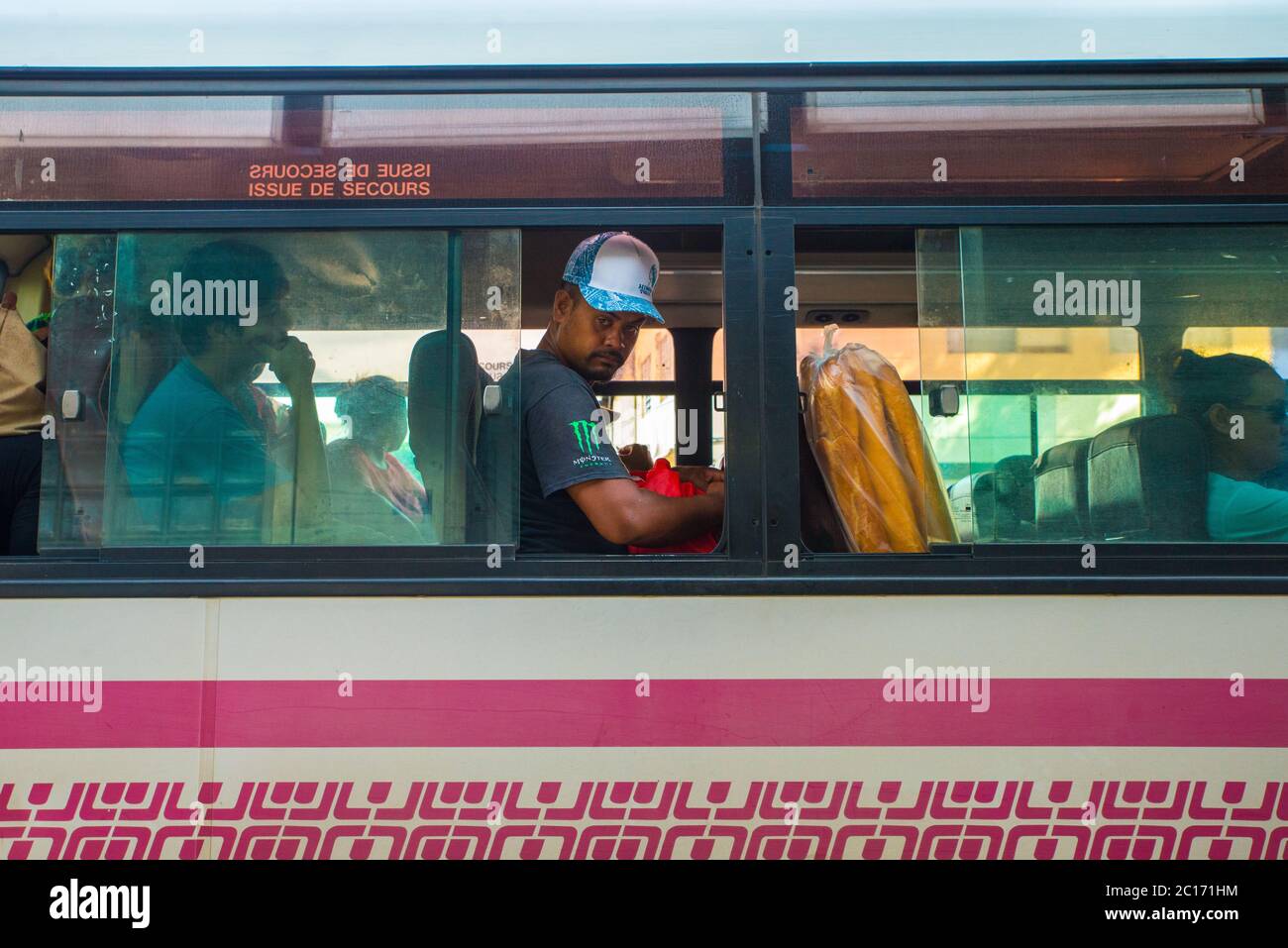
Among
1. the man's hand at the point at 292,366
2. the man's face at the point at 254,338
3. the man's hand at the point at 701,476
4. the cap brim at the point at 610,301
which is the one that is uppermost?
the cap brim at the point at 610,301

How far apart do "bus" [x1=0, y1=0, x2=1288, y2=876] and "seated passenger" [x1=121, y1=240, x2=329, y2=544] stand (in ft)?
0.06

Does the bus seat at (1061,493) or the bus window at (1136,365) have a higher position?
the bus window at (1136,365)

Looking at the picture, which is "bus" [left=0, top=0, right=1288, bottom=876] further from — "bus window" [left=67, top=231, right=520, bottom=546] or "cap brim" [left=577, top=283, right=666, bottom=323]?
"cap brim" [left=577, top=283, right=666, bottom=323]

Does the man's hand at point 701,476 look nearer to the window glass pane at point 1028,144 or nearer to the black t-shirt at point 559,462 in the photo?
the black t-shirt at point 559,462

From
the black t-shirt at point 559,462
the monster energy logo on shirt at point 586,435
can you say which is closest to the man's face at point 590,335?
the black t-shirt at point 559,462

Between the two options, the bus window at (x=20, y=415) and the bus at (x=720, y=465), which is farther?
the bus window at (x=20, y=415)

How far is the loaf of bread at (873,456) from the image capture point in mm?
2561

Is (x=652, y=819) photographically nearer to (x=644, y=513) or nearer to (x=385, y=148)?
(x=644, y=513)

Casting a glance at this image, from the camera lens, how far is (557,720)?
2.34 m

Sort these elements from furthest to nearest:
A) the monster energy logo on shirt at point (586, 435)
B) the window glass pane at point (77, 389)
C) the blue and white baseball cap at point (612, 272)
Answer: the blue and white baseball cap at point (612, 272) → the monster energy logo on shirt at point (586, 435) → the window glass pane at point (77, 389)

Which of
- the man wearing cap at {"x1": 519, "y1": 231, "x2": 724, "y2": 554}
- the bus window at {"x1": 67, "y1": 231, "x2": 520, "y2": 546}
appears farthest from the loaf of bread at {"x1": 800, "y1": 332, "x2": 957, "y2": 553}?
the bus window at {"x1": 67, "y1": 231, "x2": 520, "y2": 546}

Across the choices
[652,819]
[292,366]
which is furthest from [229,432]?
[652,819]

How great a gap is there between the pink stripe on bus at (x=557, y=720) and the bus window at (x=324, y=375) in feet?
1.39
